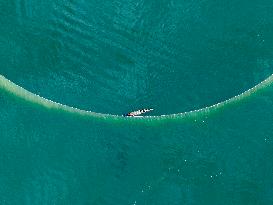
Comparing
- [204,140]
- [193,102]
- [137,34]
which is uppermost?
[137,34]

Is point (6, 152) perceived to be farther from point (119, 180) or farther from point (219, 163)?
point (219, 163)

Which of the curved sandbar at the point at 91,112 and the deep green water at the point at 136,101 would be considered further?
the curved sandbar at the point at 91,112

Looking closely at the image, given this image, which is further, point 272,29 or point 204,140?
point 272,29

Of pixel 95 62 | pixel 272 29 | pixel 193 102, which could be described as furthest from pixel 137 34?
pixel 272 29

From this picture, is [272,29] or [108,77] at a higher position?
[272,29]

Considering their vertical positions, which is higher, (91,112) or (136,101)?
(136,101)

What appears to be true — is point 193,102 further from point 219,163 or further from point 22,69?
→ point 22,69

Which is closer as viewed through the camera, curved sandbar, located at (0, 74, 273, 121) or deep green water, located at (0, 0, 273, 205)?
deep green water, located at (0, 0, 273, 205)
